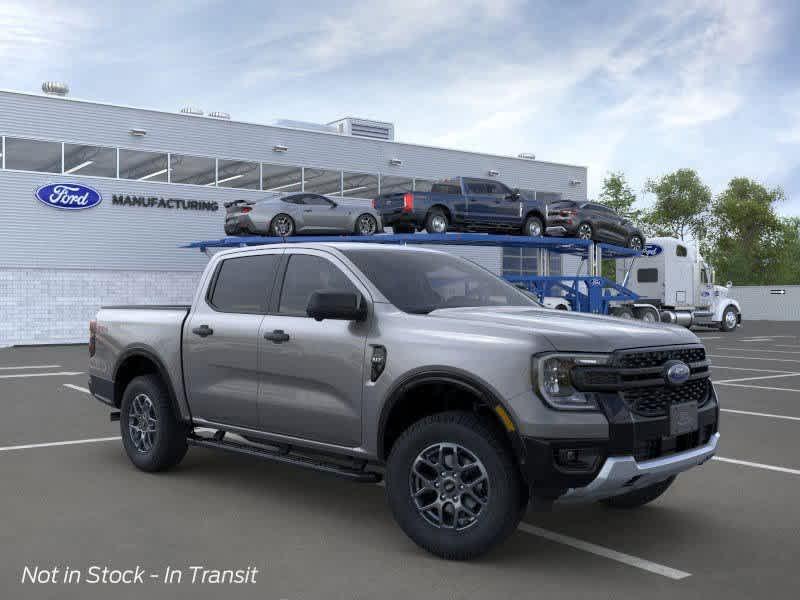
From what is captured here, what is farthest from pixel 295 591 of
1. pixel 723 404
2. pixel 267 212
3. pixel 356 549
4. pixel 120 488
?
pixel 267 212

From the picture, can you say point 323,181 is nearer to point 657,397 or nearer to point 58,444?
point 58,444

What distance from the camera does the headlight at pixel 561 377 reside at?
15.2 feet

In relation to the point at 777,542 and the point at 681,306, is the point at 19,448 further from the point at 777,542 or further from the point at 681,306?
the point at 681,306

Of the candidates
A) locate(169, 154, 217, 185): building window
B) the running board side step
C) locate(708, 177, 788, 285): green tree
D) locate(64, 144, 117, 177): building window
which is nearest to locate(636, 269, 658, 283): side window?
locate(169, 154, 217, 185): building window

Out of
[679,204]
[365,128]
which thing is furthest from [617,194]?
[365,128]

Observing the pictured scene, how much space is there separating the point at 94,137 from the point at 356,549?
28.3 meters

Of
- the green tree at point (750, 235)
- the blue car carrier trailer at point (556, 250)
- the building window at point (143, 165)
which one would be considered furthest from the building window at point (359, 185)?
the green tree at point (750, 235)

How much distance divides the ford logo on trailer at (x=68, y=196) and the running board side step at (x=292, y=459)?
2510 centimetres

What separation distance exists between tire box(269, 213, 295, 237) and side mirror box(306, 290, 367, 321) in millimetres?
20967

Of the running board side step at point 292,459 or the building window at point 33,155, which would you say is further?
the building window at point 33,155

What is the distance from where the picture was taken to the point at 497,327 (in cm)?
489

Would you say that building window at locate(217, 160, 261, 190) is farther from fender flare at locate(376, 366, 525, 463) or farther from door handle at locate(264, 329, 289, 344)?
fender flare at locate(376, 366, 525, 463)

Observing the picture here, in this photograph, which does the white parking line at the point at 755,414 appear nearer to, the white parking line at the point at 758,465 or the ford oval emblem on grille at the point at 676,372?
the white parking line at the point at 758,465

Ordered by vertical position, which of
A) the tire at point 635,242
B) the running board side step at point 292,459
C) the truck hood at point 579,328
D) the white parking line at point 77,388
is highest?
the tire at point 635,242
